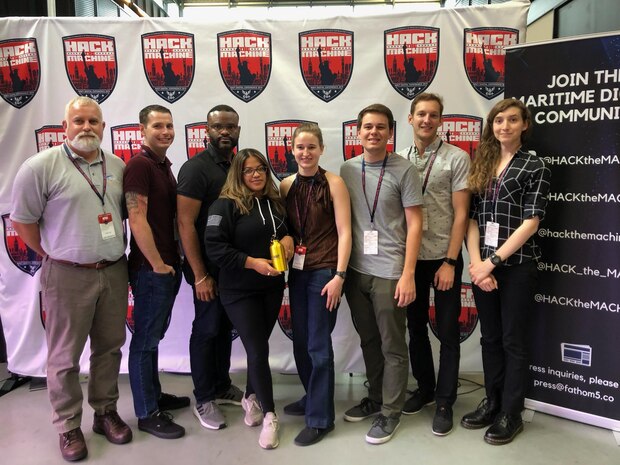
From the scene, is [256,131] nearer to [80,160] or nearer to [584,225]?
[80,160]

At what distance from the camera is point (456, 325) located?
2266 mm

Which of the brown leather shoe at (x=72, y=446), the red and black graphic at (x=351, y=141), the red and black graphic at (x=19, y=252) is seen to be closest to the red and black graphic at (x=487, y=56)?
the red and black graphic at (x=351, y=141)

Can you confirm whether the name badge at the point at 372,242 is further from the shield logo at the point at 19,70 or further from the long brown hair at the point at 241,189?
the shield logo at the point at 19,70

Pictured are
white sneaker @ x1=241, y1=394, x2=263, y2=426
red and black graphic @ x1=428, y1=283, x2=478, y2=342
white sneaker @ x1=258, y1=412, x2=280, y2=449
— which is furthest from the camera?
red and black graphic @ x1=428, y1=283, x2=478, y2=342

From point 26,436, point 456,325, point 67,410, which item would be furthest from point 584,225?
point 26,436

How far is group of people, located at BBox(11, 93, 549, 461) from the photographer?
79.8 inches

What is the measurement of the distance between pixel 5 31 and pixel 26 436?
8.19ft

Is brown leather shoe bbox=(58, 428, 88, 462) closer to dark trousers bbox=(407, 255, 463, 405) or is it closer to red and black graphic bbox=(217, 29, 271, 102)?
dark trousers bbox=(407, 255, 463, 405)

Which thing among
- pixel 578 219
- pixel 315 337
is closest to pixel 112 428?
pixel 315 337

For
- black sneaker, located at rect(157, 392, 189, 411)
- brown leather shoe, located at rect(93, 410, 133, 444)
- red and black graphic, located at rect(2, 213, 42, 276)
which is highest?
red and black graphic, located at rect(2, 213, 42, 276)

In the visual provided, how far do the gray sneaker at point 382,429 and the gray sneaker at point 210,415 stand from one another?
2.62 ft

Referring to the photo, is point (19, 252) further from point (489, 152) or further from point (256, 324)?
point (489, 152)

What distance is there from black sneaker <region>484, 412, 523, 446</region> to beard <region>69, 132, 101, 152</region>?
2424 mm

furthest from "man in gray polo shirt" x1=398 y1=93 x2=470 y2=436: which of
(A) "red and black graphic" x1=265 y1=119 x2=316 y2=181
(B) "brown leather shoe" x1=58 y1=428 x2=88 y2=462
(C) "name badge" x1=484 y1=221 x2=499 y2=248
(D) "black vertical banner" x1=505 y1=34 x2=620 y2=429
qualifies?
(B) "brown leather shoe" x1=58 y1=428 x2=88 y2=462
